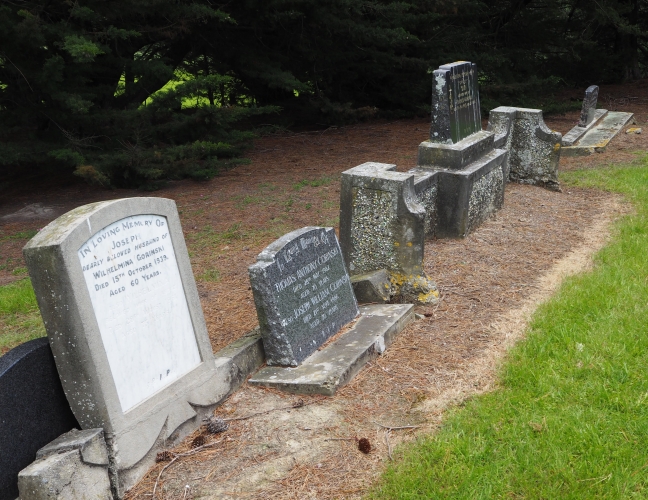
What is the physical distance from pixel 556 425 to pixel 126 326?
7.81 feet

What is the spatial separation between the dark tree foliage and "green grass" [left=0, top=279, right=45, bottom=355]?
2.69m

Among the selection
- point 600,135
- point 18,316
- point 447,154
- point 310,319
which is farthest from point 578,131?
point 18,316

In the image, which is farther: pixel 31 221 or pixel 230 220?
pixel 31 221

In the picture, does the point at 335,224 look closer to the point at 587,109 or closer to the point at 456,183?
the point at 456,183

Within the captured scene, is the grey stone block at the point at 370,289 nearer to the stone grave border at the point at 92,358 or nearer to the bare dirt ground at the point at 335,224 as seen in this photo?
the bare dirt ground at the point at 335,224

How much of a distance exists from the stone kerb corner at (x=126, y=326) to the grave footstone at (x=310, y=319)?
0.42 metres

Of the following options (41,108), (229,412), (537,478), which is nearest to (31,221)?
(41,108)

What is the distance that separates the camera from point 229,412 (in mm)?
4141

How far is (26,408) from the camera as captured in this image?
10.9 feet

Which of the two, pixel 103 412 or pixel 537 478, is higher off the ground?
pixel 103 412

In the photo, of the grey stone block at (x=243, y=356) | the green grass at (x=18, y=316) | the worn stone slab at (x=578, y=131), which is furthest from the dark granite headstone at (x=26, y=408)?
the worn stone slab at (x=578, y=131)

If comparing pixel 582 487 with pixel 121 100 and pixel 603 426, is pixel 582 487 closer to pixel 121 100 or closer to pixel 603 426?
pixel 603 426

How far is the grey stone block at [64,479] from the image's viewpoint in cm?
305

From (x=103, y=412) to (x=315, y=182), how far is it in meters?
7.19
